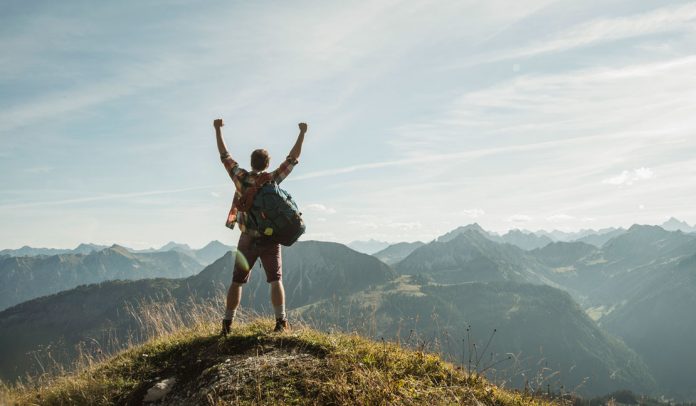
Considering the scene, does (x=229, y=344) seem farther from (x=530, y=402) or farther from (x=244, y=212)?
(x=530, y=402)

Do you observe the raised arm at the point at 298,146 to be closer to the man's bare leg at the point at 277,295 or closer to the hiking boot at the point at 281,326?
the man's bare leg at the point at 277,295

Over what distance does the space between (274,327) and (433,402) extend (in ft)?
12.2

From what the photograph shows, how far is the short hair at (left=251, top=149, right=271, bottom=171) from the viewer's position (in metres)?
7.95

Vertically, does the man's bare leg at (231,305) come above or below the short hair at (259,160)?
below

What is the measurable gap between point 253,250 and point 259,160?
1745 mm

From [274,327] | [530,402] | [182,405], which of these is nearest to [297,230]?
[274,327]

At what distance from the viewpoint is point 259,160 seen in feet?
26.1

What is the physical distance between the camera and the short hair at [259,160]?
795 centimetres

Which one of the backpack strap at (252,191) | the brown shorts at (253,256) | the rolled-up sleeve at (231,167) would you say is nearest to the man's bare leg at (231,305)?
the brown shorts at (253,256)

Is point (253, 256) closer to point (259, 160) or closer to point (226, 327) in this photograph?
point (226, 327)

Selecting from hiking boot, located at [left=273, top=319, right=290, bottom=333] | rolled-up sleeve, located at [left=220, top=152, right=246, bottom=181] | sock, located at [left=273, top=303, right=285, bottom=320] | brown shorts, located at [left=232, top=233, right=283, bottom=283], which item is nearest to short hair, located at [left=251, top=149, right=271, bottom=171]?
rolled-up sleeve, located at [left=220, top=152, right=246, bottom=181]

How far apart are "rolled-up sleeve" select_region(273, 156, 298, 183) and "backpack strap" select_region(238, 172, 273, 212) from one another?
124mm

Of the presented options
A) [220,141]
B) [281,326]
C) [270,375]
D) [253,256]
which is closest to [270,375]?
[270,375]

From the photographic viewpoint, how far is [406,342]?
8.07 m
